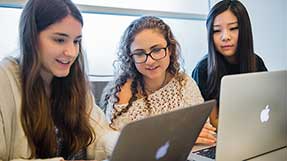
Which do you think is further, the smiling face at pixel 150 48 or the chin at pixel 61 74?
the smiling face at pixel 150 48

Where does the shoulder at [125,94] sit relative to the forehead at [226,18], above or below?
below

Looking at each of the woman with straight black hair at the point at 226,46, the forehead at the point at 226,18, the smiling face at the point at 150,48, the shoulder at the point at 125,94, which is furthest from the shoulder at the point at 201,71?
the shoulder at the point at 125,94

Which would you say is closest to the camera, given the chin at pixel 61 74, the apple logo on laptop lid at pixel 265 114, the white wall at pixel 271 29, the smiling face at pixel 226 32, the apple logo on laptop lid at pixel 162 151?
the apple logo on laptop lid at pixel 162 151

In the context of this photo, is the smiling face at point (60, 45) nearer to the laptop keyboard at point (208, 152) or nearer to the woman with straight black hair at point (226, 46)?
the laptop keyboard at point (208, 152)

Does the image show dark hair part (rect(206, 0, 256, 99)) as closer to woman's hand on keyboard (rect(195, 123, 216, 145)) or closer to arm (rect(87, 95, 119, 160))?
woman's hand on keyboard (rect(195, 123, 216, 145))

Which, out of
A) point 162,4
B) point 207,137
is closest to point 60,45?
point 207,137

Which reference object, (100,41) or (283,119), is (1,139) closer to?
(283,119)

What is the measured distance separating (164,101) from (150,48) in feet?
0.92

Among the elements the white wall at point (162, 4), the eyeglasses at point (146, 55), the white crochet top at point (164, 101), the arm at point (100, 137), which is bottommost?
the arm at point (100, 137)

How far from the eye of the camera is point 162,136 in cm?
80

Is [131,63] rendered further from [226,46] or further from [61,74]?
[226,46]

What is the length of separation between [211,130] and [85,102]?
1.81 ft

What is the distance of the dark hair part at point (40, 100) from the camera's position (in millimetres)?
1180

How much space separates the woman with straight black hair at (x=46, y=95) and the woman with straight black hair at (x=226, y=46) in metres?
0.74
